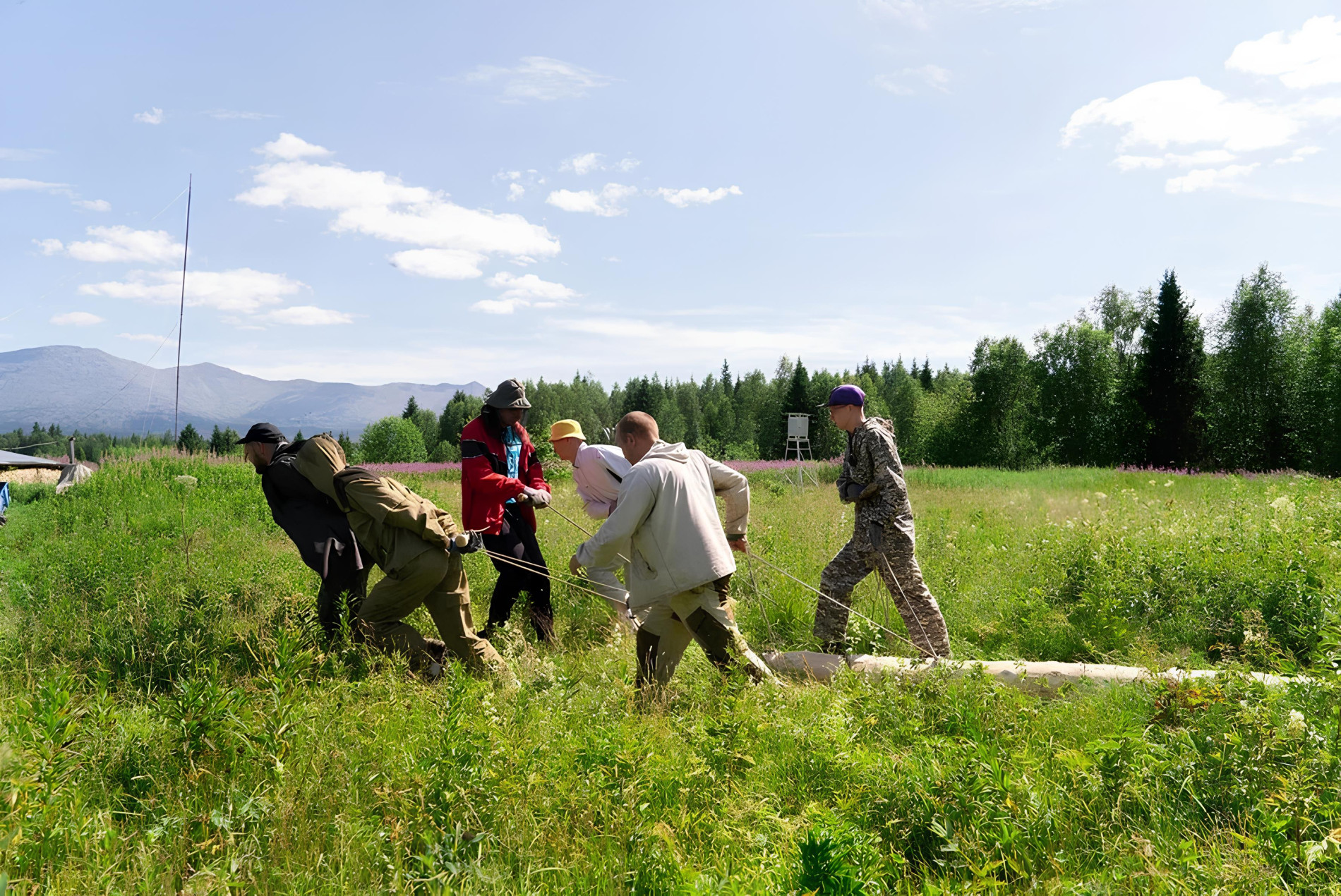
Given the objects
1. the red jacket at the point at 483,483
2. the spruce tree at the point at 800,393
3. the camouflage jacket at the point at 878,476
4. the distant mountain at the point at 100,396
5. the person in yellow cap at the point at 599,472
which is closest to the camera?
the camouflage jacket at the point at 878,476

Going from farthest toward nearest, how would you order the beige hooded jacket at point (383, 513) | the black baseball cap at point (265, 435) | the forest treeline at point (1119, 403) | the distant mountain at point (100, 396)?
the forest treeline at point (1119, 403) < the distant mountain at point (100, 396) < the black baseball cap at point (265, 435) < the beige hooded jacket at point (383, 513)

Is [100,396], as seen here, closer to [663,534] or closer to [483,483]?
[483,483]

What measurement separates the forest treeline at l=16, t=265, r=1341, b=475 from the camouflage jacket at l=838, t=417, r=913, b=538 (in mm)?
14013

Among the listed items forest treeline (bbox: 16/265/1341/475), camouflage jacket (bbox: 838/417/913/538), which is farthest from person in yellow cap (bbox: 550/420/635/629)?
forest treeline (bbox: 16/265/1341/475)

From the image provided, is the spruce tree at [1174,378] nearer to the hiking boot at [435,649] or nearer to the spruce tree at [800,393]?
the spruce tree at [800,393]

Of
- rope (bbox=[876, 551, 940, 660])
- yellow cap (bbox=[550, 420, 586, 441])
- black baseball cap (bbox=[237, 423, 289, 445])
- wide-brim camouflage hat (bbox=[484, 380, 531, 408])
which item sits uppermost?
wide-brim camouflage hat (bbox=[484, 380, 531, 408])

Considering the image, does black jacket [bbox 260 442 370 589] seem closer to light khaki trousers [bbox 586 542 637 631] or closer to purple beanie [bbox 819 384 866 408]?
light khaki trousers [bbox 586 542 637 631]

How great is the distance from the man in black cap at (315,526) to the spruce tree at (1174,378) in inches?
1616

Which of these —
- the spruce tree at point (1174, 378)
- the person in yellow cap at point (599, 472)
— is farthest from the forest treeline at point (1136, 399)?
the person in yellow cap at point (599, 472)

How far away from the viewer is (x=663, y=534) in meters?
4.24

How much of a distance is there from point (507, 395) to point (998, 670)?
4.16 m

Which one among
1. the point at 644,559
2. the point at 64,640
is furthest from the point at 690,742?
the point at 64,640

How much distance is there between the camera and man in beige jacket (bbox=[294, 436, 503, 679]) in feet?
15.4

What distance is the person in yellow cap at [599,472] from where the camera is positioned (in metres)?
6.26
